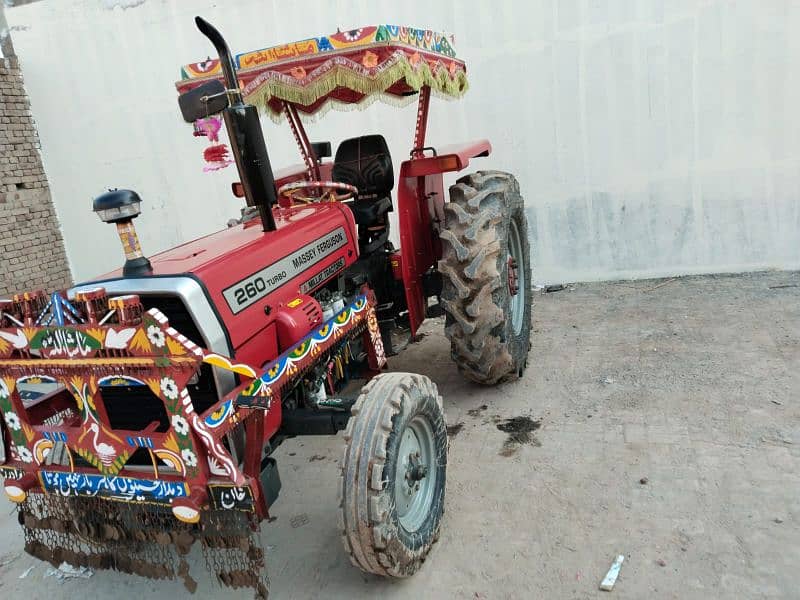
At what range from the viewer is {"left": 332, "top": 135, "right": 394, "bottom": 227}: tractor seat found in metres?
4.15

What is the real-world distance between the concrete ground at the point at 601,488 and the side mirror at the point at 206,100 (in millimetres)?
1881

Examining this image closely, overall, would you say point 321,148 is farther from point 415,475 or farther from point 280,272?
point 415,475

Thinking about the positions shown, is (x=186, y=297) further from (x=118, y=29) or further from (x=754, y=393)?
(x=118, y=29)

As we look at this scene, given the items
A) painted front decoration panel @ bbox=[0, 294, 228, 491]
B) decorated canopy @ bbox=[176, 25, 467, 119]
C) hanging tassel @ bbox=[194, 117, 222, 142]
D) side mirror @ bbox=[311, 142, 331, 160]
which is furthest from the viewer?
side mirror @ bbox=[311, 142, 331, 160]

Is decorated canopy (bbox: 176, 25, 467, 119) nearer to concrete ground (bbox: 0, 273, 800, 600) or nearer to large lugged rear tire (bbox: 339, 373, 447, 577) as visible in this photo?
large lugged rear tire (bbox: 339, 373, 447, 577)

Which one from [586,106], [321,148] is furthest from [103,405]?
[586,106]

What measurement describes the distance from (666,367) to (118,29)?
6347 millimetres

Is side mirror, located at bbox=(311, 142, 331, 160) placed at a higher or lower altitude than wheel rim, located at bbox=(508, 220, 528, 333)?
higher

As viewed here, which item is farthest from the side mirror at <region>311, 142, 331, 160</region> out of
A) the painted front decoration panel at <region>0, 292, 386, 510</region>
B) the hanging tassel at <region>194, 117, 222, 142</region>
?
the painted front decoration panel at <region>0, 292, 386, 510</region>

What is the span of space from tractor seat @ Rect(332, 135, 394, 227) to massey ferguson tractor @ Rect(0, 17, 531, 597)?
0.88 metres

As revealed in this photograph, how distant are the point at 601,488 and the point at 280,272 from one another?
69.2 inches

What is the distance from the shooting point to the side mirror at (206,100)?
7.35 feet

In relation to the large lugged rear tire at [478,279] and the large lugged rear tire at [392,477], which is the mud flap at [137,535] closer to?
the large lugged rear tire at [392,477]

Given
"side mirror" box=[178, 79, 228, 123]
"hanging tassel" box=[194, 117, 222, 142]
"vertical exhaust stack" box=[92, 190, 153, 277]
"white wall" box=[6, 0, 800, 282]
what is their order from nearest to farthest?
"vertical exhaust stack" box=[92, 190, 153, 277] → "side mirror" box=[178, 79, 228, 123] → "hanging tassel" box=[194, 117, 222, 142] → "white wall" box=[6, 0, 800, 282]
